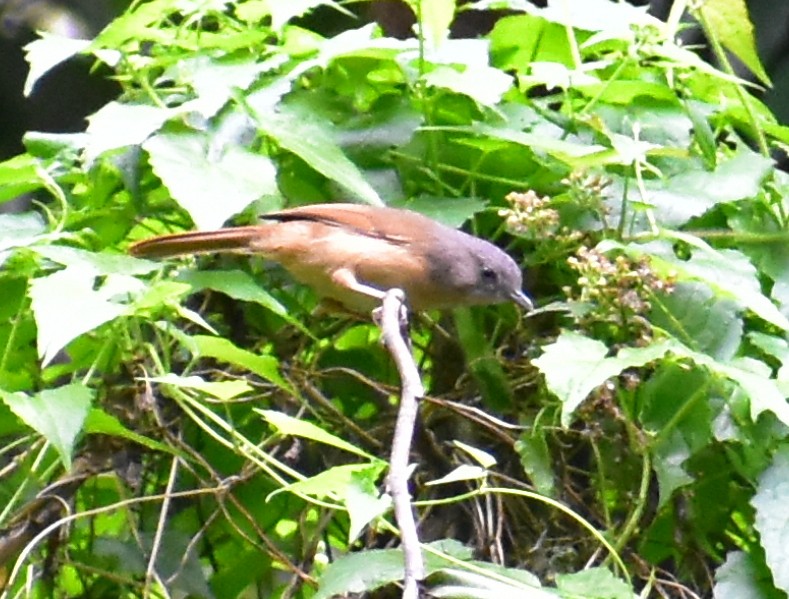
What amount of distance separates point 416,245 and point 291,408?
343mm

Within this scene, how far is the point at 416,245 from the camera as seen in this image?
166 cm

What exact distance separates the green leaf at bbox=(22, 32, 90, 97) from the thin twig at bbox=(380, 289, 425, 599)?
0.55 meters

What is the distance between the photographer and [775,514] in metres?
1.24

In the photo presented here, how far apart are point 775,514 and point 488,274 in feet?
1.27

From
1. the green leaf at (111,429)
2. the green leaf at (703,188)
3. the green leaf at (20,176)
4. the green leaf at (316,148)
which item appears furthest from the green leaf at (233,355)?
the green leaf at (703,188)

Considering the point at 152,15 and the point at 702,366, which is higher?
the point at 152,15

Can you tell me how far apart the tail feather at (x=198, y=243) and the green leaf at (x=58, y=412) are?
24 centimetres

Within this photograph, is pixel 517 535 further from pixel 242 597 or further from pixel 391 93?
pixel 391 93

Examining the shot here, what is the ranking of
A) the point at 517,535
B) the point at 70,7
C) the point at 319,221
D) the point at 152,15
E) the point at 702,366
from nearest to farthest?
the point at 702,366 → the point at 517,535 → the point at 152,15 → the point at 319,221 → the point at 70,7

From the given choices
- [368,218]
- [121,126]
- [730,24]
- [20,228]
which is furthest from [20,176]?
[730,24]

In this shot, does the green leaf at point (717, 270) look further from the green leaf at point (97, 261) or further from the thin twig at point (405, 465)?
the green leaf at point (97, 261)

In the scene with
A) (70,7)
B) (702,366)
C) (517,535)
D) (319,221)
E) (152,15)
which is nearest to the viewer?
(702,366)

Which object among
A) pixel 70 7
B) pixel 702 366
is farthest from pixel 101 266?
pixel 70 7

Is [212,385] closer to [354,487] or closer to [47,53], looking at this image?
[354,487]
